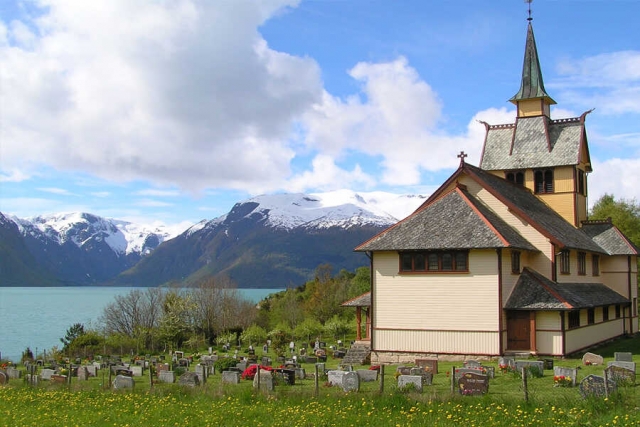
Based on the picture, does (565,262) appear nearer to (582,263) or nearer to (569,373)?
(582,263)

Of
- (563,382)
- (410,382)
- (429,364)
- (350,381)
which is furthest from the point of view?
(429,364)

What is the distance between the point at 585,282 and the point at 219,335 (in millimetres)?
33840

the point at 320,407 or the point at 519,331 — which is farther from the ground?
the point at 519,331

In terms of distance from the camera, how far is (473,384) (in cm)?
2364

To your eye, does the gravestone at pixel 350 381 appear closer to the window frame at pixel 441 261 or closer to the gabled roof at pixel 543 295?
the window frame at pixel 441 261

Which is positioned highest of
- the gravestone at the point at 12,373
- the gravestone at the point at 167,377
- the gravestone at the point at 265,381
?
the gravestone at the point at 265,381

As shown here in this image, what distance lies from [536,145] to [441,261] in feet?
57.0

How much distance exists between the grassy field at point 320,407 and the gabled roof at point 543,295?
819 cm

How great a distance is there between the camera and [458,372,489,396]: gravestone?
2352 cm

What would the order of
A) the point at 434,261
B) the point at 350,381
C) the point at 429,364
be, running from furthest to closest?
the point at 434,261
the point at 429,364
the point at 350,381

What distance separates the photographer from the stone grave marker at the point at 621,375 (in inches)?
917

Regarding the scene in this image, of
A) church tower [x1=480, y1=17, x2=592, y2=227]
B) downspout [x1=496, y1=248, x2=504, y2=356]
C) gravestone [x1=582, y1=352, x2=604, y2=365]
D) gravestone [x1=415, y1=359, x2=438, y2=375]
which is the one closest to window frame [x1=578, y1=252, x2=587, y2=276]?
church tower [x1=480, y1=17, x2=592, y2=227]

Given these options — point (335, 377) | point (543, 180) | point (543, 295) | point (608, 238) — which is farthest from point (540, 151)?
point (335, 377)

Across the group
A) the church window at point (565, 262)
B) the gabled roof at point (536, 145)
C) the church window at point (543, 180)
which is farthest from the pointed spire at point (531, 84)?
the church window at point (565, 262)
